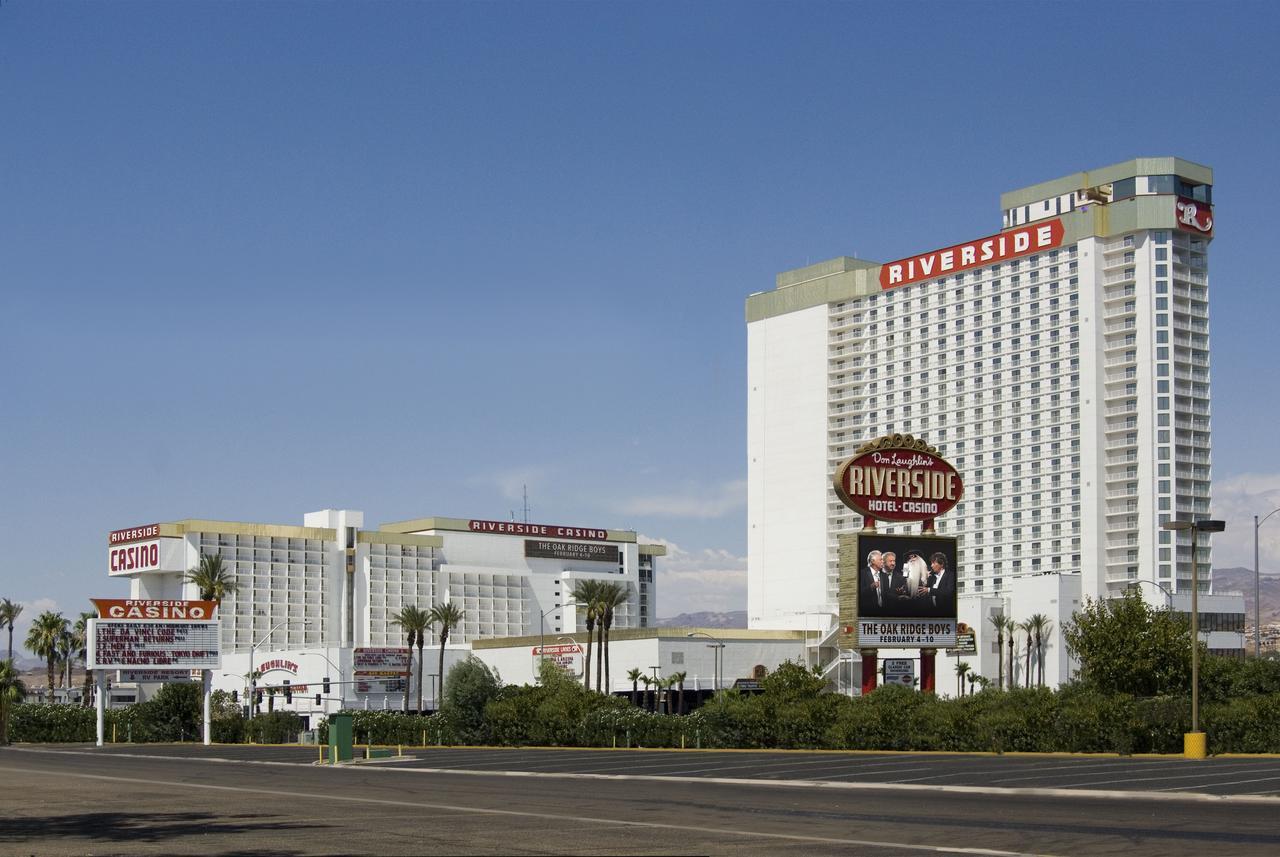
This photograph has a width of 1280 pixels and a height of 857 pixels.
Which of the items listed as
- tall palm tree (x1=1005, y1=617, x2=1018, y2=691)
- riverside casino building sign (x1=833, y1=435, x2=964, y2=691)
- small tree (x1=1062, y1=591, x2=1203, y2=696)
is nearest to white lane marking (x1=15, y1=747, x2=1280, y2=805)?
riverside casino building sign (x1=833, y1=435, x2=964, y2=691)

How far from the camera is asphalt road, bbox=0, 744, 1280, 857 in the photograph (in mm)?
22281

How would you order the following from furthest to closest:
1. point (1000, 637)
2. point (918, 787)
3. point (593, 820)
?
point (1000, 637), point (918, 787), point (593, 820)

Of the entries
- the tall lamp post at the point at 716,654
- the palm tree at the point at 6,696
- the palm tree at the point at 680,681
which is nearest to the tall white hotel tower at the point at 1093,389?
the tall lamp post at the point at 716,654

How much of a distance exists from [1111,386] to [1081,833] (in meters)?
170

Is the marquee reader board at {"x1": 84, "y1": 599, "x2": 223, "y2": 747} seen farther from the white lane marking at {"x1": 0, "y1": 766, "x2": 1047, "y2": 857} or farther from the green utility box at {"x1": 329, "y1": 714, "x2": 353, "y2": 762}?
the white lane marking at {"x1": 0, "y1": 766, "x2": 1047, "y2": 857}

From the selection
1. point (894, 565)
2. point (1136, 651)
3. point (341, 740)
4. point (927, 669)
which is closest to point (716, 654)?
point (1136, 651)

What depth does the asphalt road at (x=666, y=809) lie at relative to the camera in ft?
73.1

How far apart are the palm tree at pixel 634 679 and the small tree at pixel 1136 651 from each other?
6287 centimetres

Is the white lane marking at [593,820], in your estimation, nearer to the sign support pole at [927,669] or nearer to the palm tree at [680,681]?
the sign support pole at [927,669]

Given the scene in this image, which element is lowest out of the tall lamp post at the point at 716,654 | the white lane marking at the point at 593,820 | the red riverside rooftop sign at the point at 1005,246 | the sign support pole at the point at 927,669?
the tall lamp post at the point at 716,654

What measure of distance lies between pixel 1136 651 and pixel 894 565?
89.6 ft

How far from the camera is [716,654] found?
149000 millimetres

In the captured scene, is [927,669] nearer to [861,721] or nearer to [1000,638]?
[861,721]

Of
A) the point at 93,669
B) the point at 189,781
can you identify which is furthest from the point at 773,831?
the point at 93,669
